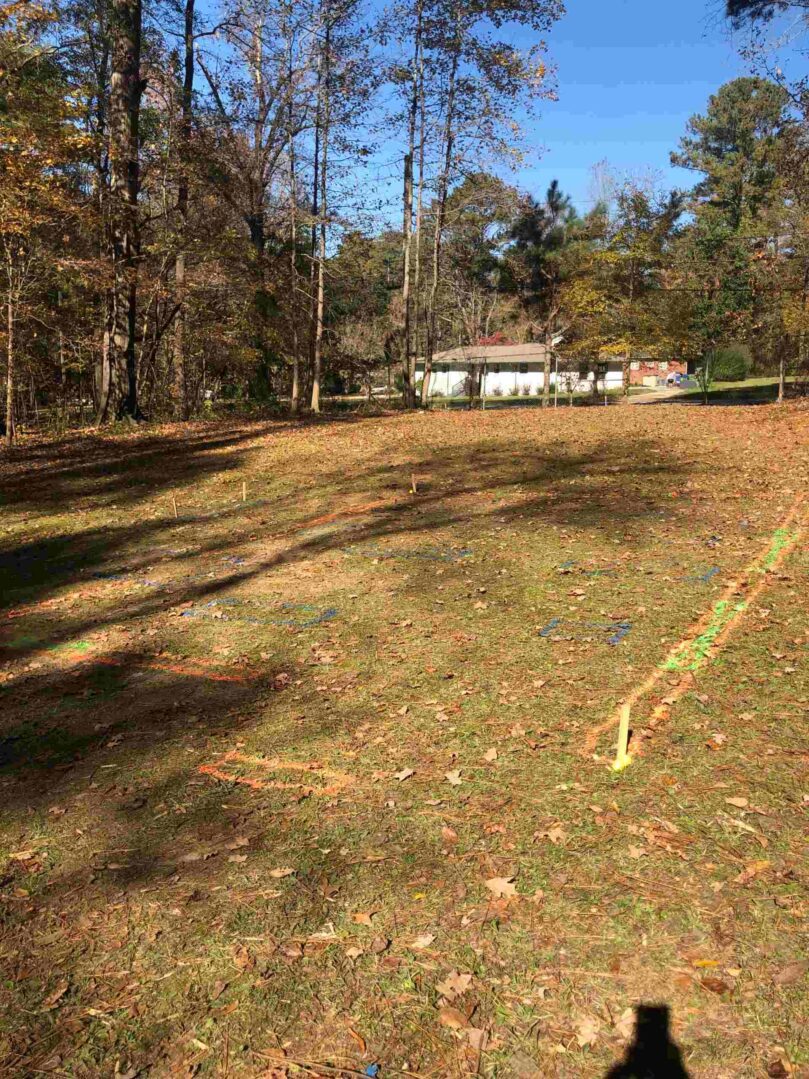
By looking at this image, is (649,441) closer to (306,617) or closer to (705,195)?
(306,617)

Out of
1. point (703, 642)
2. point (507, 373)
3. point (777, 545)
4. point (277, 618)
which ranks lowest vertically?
point (277, 618)

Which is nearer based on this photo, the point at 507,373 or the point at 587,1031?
the point at 587,1031

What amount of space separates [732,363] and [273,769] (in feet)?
178

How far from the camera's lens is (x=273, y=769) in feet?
14.2

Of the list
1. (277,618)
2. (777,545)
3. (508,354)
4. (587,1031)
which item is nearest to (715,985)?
(587,1031)

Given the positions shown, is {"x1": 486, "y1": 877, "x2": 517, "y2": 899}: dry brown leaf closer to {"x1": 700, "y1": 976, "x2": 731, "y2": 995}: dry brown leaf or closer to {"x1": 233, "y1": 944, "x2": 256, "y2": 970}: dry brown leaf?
{"x1": 700, "y1": 976, "x2": 731, "y2": 995}: dry brown leaf

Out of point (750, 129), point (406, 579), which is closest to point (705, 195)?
point (750, 129)

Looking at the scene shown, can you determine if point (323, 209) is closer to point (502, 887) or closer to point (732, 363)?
point (502, 887)

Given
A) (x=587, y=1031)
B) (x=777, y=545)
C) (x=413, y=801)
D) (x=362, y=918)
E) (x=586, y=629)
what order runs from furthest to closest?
(x=777, y=545)
(x=586, y=629)
(x=413, y=801)
(x=362, y=918)
(x=587, y=1031)

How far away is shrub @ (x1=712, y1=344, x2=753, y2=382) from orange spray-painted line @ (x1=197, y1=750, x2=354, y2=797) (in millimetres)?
52496

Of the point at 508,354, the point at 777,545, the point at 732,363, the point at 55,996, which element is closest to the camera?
the point at 55,996

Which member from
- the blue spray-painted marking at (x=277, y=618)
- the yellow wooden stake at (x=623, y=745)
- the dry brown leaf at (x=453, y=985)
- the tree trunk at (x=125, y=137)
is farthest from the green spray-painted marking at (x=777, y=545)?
the tree trunk at (x=125, y=137)

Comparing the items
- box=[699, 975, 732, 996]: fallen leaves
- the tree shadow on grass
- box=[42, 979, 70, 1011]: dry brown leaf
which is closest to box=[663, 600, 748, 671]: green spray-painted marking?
the tree shadow on grass

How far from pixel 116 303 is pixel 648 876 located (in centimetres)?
1864
